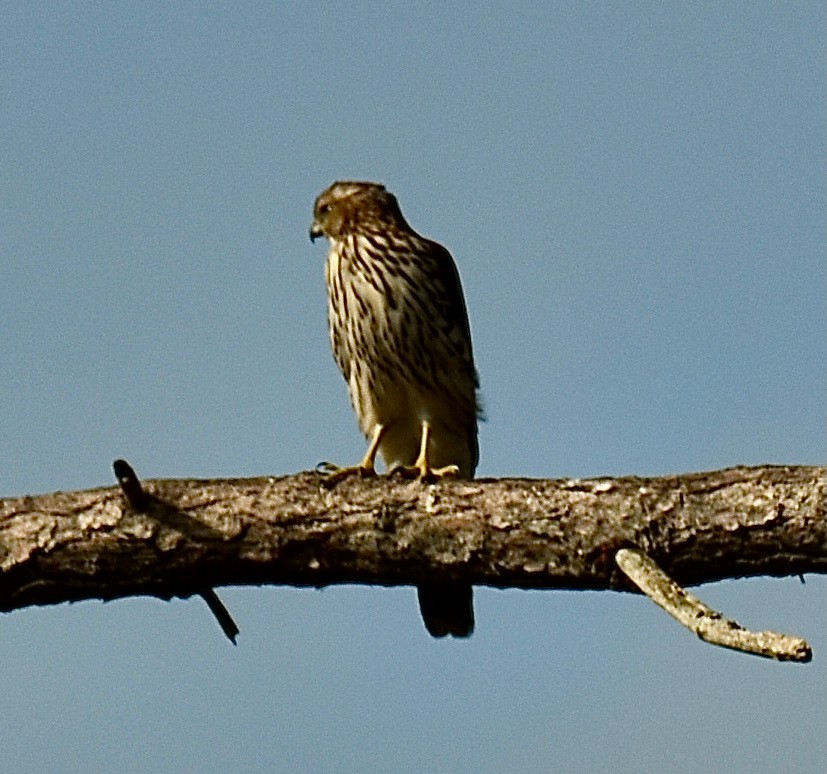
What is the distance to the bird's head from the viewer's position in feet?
23.2

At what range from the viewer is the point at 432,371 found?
6461mm

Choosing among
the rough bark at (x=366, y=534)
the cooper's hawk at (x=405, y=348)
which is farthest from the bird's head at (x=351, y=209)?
the rough bark at (x=366, y=534)

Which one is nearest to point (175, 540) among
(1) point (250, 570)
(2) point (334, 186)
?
(1) point (250, 570)

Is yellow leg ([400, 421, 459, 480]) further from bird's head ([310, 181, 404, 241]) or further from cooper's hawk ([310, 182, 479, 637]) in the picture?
bird's head ([310, 181, 404, 241])

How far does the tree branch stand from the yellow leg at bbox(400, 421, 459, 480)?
318 mm

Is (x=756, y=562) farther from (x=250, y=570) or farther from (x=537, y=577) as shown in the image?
(x=250, y=570)

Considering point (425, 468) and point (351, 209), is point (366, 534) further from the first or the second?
point (351, 209)

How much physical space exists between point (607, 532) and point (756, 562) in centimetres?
43

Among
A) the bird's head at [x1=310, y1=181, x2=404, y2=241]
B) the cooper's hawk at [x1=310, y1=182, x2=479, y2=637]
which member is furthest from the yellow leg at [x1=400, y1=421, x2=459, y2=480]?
the bird's head at [x1=310, y1=181, x2=404, y2=241]

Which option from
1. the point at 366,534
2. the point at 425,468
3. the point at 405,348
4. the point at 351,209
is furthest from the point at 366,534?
the point at 351,209

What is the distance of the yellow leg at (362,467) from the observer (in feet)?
15.4

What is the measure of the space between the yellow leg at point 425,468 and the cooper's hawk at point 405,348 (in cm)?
2

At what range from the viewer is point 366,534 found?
4543 millimetres

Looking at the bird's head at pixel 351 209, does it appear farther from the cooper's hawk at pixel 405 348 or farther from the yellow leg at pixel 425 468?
the yellow leg at pixel 425 468
